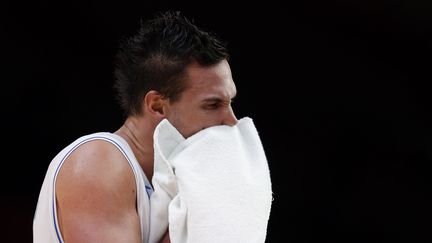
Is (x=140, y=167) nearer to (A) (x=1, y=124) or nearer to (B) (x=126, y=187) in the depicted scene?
(B) (x=126, y=187)

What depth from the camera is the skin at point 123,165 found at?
1.57 meters

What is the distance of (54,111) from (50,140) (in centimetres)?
13

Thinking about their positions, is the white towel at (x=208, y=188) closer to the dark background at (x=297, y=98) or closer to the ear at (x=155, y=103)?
the ear at (x=155, y=103)

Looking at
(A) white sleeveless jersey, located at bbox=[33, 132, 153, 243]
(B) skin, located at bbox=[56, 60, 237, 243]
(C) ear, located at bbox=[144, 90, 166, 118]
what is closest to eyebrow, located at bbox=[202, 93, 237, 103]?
(B) skin, located at bbox=[56, 60, 237, 243]

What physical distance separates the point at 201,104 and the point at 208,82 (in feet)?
0.17

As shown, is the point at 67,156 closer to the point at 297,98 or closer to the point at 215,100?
the point at 215,100

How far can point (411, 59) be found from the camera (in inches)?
128

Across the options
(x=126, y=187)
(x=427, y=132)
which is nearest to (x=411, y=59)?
(x=427, y=132)

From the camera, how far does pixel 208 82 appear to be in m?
1.75

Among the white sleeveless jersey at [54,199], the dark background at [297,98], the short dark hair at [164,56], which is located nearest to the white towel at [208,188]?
the white sleeveless jersey at [54,199]

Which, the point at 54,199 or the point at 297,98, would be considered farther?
the point at 297,98

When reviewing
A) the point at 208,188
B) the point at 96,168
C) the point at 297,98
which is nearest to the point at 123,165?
the point at 96,168

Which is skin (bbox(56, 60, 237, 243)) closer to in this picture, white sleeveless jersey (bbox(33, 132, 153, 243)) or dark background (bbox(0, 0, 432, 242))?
white sleeveless jersey (bbox(33, 132, 153, 243))

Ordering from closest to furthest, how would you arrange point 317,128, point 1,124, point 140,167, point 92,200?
1. point 92,200
2. point 140,167
3. point 1,124
4. point 317,128
